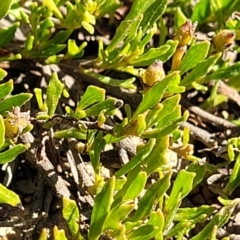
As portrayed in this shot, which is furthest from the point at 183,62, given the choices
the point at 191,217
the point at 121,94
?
the point at 191,217

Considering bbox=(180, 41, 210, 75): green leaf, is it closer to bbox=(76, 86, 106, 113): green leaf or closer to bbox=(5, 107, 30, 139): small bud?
bbox=(76, 86, 106, 113): green leaf

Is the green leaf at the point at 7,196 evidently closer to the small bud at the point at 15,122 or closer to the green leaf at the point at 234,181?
the small bud at the point at 15,122

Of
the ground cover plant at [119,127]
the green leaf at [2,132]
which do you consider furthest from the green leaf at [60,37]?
the green leaf at [2,132]

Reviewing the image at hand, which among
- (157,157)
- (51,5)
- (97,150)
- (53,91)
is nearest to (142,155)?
(157,157)

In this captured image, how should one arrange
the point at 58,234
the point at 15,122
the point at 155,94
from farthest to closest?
the point at 155,94, the point at 15,122, the point at 58,234

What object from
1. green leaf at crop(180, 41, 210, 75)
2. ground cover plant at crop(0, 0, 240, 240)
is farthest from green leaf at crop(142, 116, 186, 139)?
green leaf at crop(180, 41, 210, 75)

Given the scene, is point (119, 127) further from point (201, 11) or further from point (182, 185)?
point (201, 11)

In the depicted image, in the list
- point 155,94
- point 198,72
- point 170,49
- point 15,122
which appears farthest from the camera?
point 198,72

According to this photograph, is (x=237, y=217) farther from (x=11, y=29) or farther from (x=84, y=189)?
(x=11, y=29)
